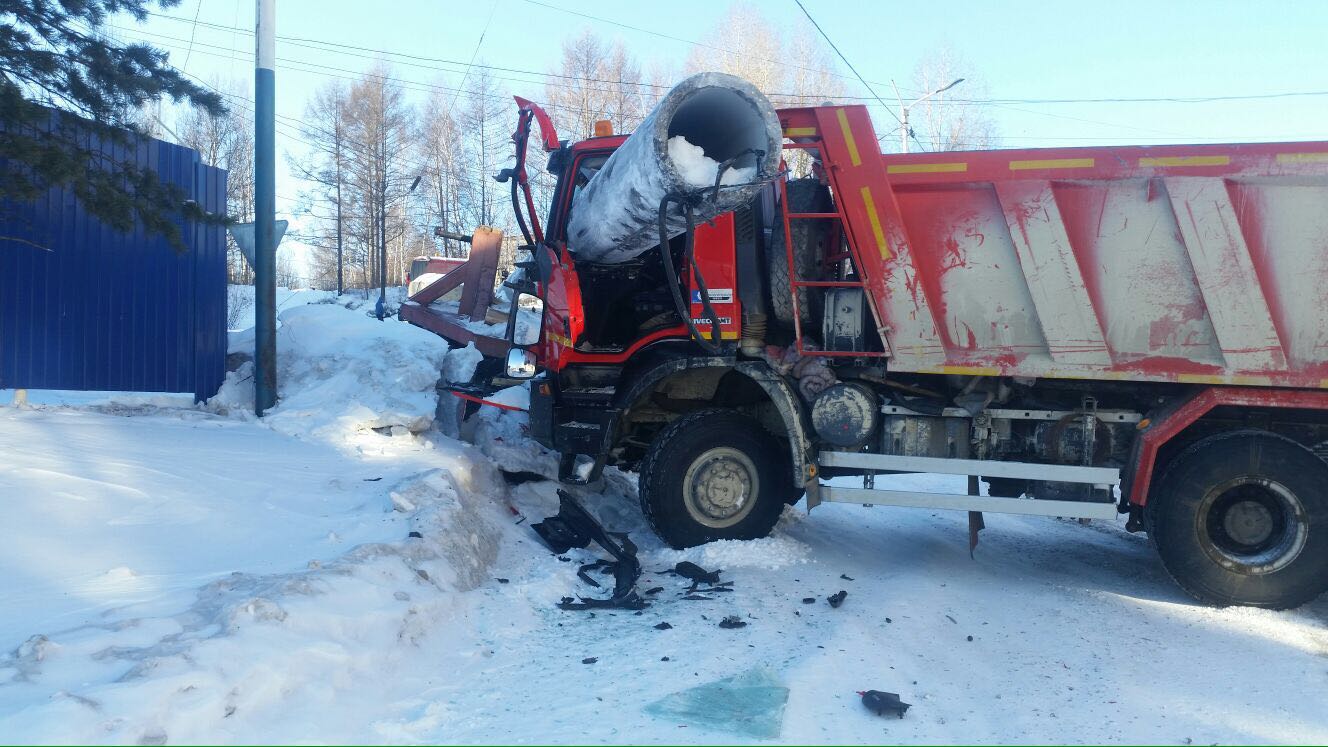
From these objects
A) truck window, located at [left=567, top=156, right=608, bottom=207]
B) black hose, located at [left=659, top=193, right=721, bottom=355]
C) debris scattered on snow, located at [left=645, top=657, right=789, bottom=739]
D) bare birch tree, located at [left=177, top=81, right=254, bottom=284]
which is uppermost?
bare birch tree, located at [left=177, top=81, right=254, bottom=284]

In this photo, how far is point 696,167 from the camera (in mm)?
4707

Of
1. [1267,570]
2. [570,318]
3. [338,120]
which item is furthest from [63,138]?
[338,120]

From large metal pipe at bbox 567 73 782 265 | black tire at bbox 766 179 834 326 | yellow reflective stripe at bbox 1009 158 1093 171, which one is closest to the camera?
large metal pipe at bbox 567 73 782 265

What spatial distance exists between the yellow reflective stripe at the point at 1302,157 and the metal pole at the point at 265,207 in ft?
28.2

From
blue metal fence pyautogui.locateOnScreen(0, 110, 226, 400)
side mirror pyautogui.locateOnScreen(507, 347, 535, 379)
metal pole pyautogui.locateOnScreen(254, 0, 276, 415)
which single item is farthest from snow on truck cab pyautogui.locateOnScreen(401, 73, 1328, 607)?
blue metal fence pyautogui.locateOnScreen(0, 110, 226, 400)

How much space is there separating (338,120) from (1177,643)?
35626 millimetres

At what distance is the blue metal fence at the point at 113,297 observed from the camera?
8.24m

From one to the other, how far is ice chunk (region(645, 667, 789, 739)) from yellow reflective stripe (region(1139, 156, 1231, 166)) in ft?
12.5

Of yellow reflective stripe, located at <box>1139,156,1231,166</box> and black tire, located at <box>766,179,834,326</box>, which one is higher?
yellow reflective stripe, located at <box>1139,156,1231,166</box>

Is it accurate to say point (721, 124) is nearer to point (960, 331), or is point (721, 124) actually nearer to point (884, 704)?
point (960, 331)

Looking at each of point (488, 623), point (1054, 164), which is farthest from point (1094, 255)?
point (488, 623)

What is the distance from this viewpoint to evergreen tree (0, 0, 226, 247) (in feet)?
22.9

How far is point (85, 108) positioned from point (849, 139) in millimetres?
6556

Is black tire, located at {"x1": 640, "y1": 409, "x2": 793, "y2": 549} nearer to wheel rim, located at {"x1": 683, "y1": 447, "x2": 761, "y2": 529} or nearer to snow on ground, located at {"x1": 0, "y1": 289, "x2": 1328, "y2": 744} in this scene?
wheel rim, located at {"x1": 683, "y1": 447, "x2": 761, "y2": 529}
